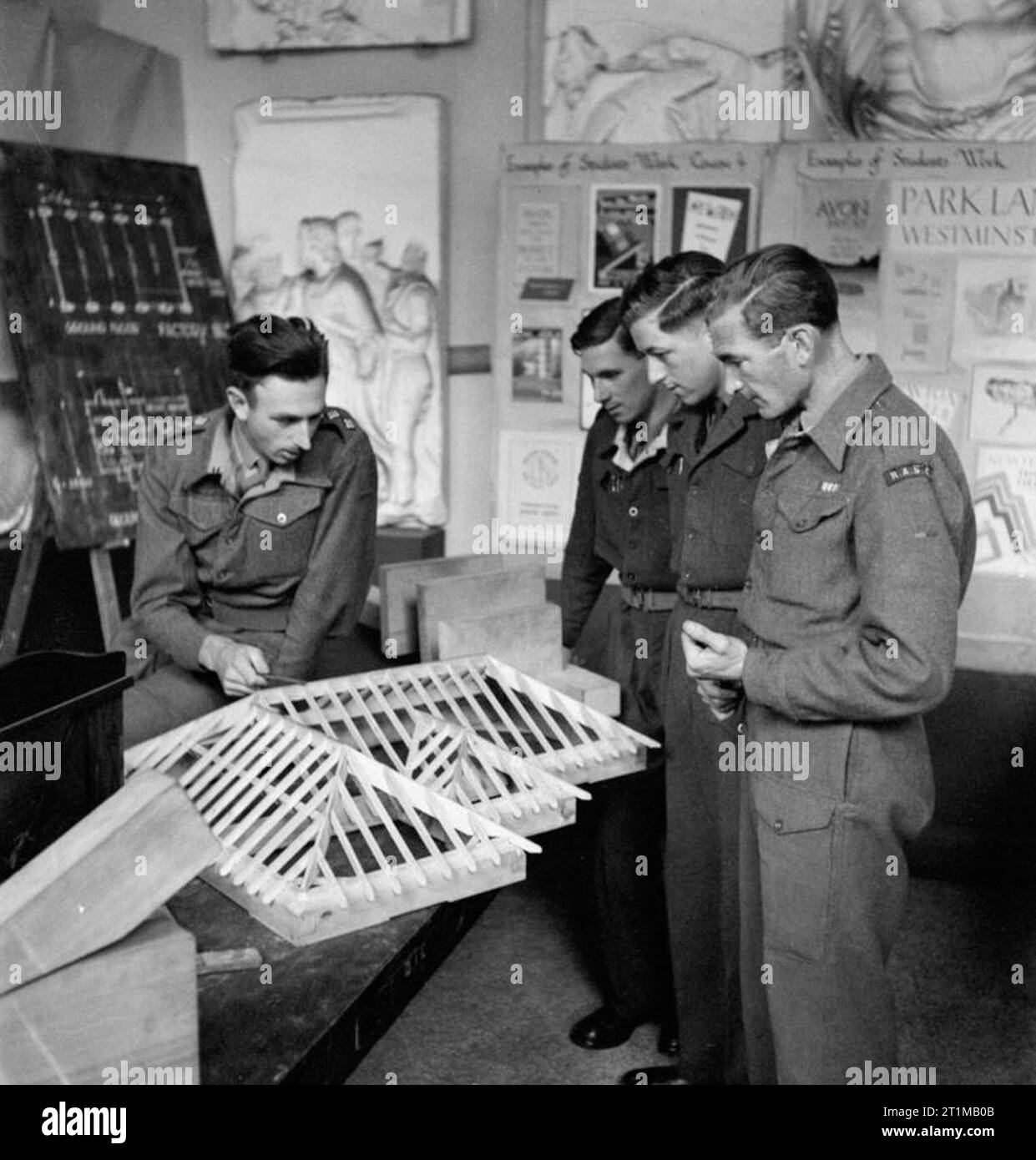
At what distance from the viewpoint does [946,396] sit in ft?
13.5

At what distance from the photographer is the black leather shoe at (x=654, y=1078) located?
296 centimetres

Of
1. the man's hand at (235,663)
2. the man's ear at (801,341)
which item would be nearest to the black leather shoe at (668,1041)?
the man's hand at (235,663)

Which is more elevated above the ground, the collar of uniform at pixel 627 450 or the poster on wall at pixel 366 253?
the poster on wall at pixel 366 253

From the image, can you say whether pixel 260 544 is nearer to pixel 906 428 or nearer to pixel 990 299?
pixel 906 428

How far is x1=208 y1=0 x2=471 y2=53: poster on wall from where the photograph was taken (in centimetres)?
449

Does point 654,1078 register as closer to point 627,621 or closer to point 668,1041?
point 668,1041

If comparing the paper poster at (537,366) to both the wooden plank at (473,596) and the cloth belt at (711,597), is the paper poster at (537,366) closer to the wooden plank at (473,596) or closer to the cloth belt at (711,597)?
the wooden plank at (473,596)

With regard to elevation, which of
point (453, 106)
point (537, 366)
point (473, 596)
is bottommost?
point (473, 596)

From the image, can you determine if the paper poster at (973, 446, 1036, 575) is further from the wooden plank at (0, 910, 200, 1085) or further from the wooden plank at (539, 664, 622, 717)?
the wooden plank at (0, 910, 200, 1085)

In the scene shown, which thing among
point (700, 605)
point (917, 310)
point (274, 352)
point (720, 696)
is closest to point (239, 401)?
point (274, 352)

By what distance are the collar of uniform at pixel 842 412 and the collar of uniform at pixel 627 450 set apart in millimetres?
754

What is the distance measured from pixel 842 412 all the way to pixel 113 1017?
141 centimetres
